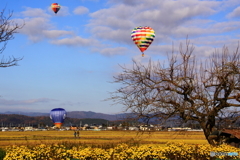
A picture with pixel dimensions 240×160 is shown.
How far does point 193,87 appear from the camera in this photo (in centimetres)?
1653

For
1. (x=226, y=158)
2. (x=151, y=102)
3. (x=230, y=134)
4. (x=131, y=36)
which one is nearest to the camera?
(x=151, y=102)

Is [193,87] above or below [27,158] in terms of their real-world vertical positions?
above

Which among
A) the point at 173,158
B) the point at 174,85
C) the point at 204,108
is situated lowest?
the point at 173,158

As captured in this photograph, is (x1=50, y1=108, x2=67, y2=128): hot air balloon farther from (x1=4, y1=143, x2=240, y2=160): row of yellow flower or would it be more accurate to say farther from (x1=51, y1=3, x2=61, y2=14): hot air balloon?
(x1=4, y1=143, x2=240, y2=160): row of yellow flower

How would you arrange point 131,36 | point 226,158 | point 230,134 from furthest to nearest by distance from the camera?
point 131,36
point 230,134
point 226,158

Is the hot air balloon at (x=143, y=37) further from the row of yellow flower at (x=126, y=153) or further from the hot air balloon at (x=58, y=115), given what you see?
the hot air balloon at (x=58, y=115)

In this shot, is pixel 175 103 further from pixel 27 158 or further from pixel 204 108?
pixel 27 158

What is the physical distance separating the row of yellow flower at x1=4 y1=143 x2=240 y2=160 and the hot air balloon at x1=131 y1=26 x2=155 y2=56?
23484mm

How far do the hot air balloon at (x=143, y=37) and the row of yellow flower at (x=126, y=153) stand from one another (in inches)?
925

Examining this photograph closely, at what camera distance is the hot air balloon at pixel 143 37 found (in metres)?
41.0

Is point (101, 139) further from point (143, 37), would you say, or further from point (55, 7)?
point (143, 37)

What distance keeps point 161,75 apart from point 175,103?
1.46 m

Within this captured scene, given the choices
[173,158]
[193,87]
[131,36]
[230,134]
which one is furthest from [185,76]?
[131,36]

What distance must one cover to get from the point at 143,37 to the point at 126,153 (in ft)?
81.9
